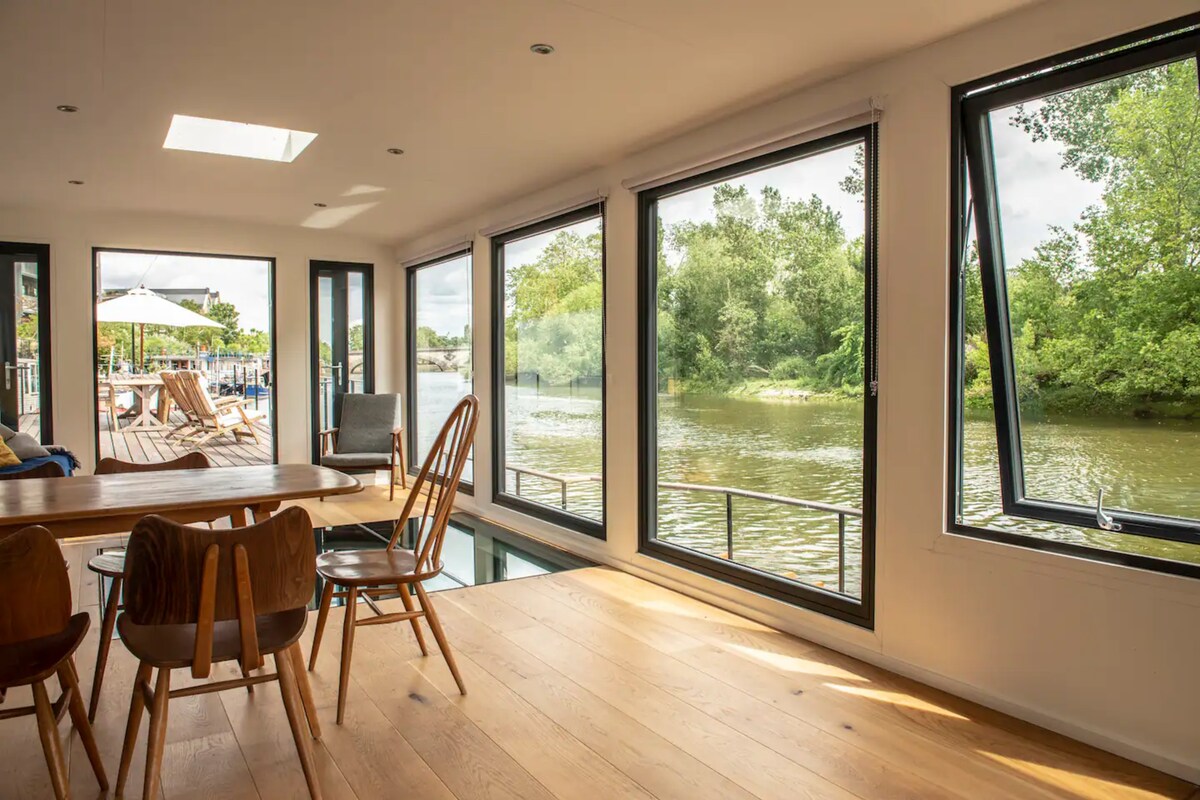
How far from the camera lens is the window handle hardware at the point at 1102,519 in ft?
8.07

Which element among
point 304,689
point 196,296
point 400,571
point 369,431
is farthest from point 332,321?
point 304,689

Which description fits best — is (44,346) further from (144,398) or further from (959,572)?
(959,572)

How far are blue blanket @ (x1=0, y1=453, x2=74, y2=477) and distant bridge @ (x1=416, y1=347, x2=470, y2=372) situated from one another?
2852 mm

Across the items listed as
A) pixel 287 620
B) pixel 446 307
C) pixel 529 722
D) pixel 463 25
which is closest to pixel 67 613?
pixel 287 620

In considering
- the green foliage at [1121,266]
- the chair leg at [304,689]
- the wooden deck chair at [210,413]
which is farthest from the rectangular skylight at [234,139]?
the wooden deck chair at [210,413]

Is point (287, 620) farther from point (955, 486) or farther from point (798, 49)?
point (798, 49)

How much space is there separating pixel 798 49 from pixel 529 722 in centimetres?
258

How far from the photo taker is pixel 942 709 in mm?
2680

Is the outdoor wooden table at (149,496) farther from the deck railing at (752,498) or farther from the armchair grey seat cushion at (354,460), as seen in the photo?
the armchair grey seat cushion at (354,460)

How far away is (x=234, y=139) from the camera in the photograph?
14.6ft

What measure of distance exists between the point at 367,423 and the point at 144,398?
9.97ft

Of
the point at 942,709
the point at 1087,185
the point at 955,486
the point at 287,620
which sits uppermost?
the point at 1087,185

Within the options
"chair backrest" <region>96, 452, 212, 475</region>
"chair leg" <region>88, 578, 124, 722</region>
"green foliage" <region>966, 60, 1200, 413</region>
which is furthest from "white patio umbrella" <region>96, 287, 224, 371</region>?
"green foliage" <region>966, 60, 1200, 413</region>

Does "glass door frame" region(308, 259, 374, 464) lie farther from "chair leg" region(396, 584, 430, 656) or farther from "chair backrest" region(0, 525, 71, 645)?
"chair backrest" region(0, 525, 71, 645)
